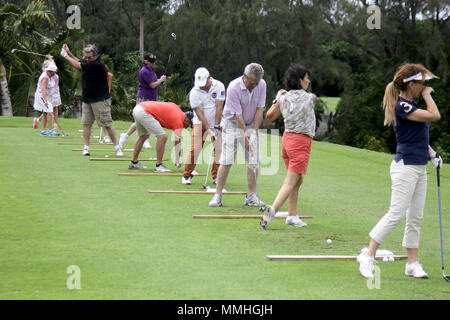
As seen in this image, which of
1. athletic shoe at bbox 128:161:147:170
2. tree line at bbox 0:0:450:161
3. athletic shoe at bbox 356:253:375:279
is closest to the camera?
athletic shoe at bbox 356:253:375:279

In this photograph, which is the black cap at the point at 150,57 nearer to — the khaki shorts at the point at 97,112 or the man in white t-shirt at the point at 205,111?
the khaki shorts at the point at 97,112

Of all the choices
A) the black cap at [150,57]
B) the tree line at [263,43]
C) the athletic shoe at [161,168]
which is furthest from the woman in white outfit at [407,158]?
the tree line at [263,43]

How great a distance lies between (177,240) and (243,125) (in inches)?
106

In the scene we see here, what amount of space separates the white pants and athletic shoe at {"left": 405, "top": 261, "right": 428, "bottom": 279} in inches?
6.4

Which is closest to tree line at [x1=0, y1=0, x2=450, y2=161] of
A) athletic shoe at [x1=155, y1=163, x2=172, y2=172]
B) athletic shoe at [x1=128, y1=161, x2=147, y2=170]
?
athletic shoe at [x1=128, y1=161, x2=147, y2=170]

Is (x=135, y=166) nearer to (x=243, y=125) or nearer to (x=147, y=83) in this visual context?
(x=147, y=83)

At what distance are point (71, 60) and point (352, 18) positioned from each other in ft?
92.6

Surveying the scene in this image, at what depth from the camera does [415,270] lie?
20.5 feet

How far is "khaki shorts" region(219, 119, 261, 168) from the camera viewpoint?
9.70 meters

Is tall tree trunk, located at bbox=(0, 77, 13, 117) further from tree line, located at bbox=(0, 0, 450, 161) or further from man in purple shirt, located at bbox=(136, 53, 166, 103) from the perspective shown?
man in purple shirt, located at bbox=(136, 53, 166, 103)

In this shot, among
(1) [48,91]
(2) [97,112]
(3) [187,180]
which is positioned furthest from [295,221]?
(1) [48,91]

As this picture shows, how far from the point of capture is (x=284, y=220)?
898 cm
